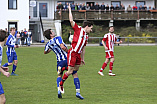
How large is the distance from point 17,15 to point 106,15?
11741 mm

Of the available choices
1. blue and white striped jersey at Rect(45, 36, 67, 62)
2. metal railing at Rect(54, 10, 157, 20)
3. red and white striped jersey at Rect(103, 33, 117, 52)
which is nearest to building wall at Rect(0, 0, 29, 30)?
metal railing at Rect(54, 10, 157, 20)

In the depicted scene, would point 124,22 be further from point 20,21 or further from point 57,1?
point 20,21

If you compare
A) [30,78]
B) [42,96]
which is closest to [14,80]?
[30,78]

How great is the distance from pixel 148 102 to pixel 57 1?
47.7 metres

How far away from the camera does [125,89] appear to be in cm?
1177

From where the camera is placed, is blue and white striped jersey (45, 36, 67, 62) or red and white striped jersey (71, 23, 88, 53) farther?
blue and white striped jersey (45, 36, 67, 62)

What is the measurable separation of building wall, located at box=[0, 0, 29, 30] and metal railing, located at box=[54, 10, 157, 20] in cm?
477

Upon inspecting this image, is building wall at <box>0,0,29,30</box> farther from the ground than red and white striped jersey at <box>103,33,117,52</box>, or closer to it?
A: farther from the ground

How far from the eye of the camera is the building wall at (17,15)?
4766 centimetres

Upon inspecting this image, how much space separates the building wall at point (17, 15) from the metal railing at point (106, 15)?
4768 mm

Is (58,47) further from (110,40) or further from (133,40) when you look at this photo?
(133,40)

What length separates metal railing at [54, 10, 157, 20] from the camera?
51.5 meters

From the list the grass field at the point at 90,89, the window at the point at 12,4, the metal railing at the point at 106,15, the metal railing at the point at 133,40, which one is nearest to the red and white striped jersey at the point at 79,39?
the grass field at the point at 90,89

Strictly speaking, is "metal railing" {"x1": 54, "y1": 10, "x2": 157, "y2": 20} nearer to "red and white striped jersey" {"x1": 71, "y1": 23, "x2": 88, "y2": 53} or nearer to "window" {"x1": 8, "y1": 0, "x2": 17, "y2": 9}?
"window" {"x1": 8, "y1": 0, "x2": 17, "y2": 9}
